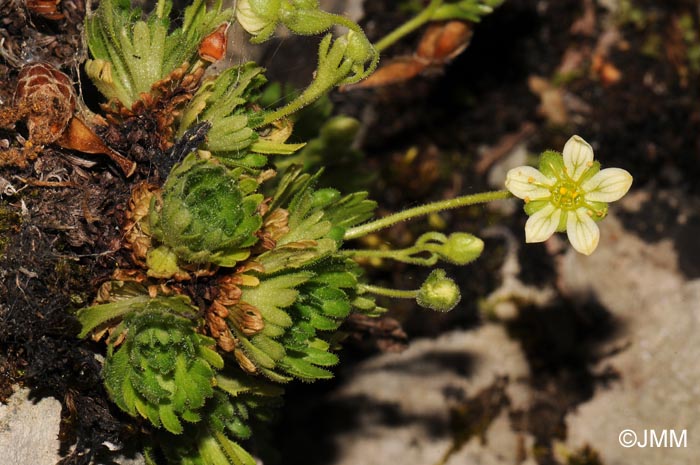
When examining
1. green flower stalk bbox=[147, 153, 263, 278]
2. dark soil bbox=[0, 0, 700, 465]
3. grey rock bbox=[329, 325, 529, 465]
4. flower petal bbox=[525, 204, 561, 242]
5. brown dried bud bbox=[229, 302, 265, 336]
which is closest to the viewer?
green flower stalk bbox=[147, 153, 263, 278]

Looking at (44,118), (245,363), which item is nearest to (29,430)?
(245,363)

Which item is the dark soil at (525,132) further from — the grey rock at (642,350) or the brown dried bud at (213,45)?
the brown dried bud at (213,45)

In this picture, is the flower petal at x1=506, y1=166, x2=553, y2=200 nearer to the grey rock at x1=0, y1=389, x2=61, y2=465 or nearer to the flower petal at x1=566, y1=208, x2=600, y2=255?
the flower petal at x1=566, y1=208, x2=600, y2=255

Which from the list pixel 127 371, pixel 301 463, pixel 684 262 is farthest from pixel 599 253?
pixel 127 371

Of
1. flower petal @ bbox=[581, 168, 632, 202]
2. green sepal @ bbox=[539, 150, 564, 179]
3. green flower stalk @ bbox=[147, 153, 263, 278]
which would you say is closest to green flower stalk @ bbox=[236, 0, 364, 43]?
green flower stalk @ bbox=[147, 153, 263, 278]

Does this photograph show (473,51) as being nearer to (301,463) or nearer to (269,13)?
(269,13)

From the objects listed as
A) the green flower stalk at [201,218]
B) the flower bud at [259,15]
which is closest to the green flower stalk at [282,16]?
the flower bud at [259,15]
